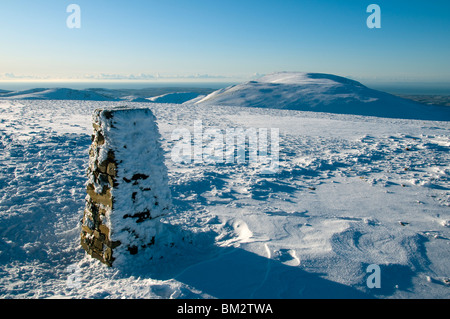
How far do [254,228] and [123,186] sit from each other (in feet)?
6.20

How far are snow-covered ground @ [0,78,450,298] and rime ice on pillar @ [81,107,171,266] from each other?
0.27 meters

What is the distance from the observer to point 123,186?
277 cm

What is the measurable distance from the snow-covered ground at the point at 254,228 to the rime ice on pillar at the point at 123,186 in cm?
27

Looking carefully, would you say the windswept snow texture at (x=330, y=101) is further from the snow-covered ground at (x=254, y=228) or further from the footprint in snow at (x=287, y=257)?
the footprint in snow at (x=287, y=257)

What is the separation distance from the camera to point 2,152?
6402 mm

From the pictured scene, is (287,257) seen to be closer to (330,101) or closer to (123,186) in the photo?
(123,186)

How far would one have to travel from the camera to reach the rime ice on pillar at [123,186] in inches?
108

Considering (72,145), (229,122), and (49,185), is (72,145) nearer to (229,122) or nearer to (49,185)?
(49,185)

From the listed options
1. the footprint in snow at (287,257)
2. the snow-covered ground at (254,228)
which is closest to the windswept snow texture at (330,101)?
the snow-covered ground at (254,228)

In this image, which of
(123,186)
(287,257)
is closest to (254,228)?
(287,257)

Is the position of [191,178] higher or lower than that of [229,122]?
lower

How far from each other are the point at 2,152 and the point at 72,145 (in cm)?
151
